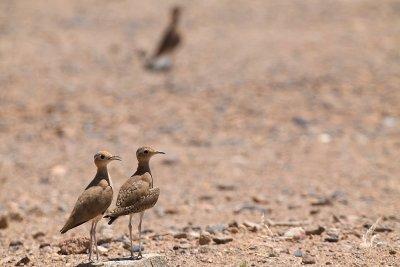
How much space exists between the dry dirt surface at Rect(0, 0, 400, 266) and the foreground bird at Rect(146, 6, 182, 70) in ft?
1.00

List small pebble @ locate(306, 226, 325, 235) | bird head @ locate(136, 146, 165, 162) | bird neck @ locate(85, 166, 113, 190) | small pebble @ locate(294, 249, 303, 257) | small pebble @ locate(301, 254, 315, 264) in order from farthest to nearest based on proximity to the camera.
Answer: small pebble @ locate(306, 226, 325, 235)
small pebble @ locate(294, 249, 303, 257)
small pebble @ locate(301, 254, 315, 264)
bird head @ locate(136, 146, 165, 162)
bird neck @ locate(85, 166, 113, 190)

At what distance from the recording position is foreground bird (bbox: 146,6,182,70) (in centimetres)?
1836

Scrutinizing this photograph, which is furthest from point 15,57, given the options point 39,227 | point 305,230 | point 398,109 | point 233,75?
point 305,230

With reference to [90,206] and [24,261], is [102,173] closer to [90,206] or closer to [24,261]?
[90,206]

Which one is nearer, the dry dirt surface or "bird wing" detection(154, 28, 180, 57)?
the dry dirt surface

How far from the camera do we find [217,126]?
15.7 meters

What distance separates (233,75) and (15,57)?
504 centimetres

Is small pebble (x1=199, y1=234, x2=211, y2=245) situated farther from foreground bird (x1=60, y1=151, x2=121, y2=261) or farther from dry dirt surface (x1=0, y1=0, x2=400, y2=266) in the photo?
foreground bird (x1=60, y1=151, x2=121, y2=261)

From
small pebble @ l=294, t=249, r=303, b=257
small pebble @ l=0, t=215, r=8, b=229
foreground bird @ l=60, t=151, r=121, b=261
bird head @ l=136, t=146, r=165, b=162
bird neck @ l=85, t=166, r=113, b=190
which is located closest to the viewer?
foreground bird @ l=60, t=151, r=121, b=261

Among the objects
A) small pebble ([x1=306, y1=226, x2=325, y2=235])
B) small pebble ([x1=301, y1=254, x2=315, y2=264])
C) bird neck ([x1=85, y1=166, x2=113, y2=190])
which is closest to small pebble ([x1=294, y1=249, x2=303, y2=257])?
small pebble ([x1=301, y1=254, x2=315, y2=264])

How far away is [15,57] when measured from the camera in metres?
19.3

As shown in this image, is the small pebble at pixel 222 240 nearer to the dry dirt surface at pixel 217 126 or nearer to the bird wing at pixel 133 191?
the dry dirt surface at pixel 217 126

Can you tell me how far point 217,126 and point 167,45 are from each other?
3.40 metres

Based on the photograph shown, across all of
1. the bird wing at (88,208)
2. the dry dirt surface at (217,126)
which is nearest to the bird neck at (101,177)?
the bird wing at (88,208)
